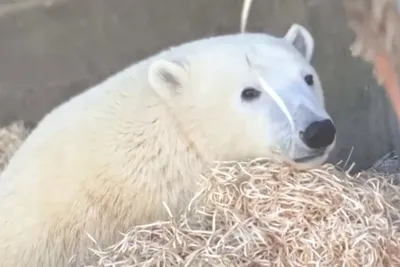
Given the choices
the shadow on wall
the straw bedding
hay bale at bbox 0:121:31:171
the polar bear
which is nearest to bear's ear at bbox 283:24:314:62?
the polar bear

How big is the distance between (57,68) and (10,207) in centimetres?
92

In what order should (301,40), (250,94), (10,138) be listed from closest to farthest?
(250,94) → (301,40) → (10,138)

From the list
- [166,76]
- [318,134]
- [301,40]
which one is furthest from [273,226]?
[301,40]

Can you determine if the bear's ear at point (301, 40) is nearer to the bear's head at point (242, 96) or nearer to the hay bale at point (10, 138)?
the bear's head at point (242, 96)

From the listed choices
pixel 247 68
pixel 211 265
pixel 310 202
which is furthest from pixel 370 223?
pixel 247 68

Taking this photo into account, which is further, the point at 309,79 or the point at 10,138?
the point at 10,138

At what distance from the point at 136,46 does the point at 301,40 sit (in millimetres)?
821

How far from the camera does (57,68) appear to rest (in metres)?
2.56

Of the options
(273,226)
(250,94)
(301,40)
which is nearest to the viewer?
(273,226)

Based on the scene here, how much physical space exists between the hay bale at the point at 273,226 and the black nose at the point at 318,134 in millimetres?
60

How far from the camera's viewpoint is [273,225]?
4.83ft

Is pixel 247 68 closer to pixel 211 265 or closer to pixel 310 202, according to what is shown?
pixel 310 202

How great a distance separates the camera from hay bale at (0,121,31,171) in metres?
2.32

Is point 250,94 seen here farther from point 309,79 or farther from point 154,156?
point 154,156
